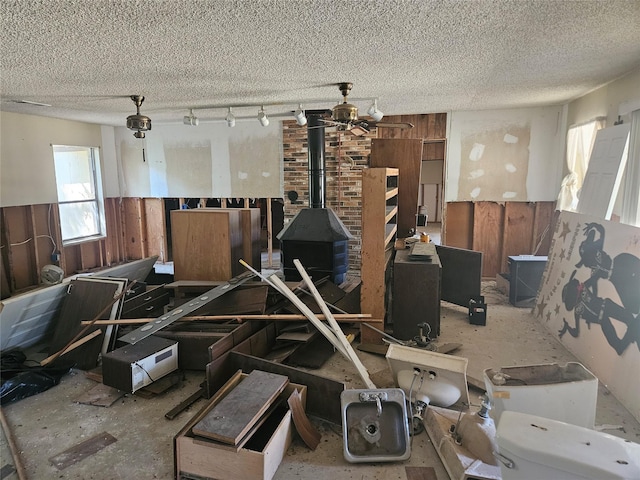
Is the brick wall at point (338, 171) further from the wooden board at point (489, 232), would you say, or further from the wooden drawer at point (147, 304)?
the wooden drawer at point (147, 304)

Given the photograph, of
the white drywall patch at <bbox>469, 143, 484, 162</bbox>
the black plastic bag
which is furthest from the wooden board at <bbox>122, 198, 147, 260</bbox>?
the white drywall patch at <bbox>469, 143, 484, 162</bbox>

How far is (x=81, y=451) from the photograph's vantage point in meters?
2.46

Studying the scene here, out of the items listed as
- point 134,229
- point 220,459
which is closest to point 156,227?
point 134,229

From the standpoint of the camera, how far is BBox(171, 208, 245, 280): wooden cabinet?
446cm

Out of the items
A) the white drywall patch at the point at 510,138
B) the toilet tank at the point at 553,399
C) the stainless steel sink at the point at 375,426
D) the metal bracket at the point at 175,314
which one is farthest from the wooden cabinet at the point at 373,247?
the white drywall patch at the point at 510,138

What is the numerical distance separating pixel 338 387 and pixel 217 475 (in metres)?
0.86

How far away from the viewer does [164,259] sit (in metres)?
7.16

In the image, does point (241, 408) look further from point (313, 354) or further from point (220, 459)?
point (313, 354)

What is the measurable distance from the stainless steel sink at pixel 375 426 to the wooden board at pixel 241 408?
448mm

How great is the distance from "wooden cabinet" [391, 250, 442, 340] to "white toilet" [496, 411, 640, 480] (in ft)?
7.27

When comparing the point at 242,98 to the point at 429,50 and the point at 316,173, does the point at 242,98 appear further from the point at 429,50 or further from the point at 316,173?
the point at 429,50

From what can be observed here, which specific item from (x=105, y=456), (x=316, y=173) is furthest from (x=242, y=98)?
(x=105, y=456)

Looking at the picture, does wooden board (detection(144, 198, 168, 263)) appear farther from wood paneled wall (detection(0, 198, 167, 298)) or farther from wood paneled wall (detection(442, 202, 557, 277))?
wood paneled wall (detection(442, 202, 557, 277))

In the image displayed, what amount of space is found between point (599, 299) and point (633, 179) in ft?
3.66
